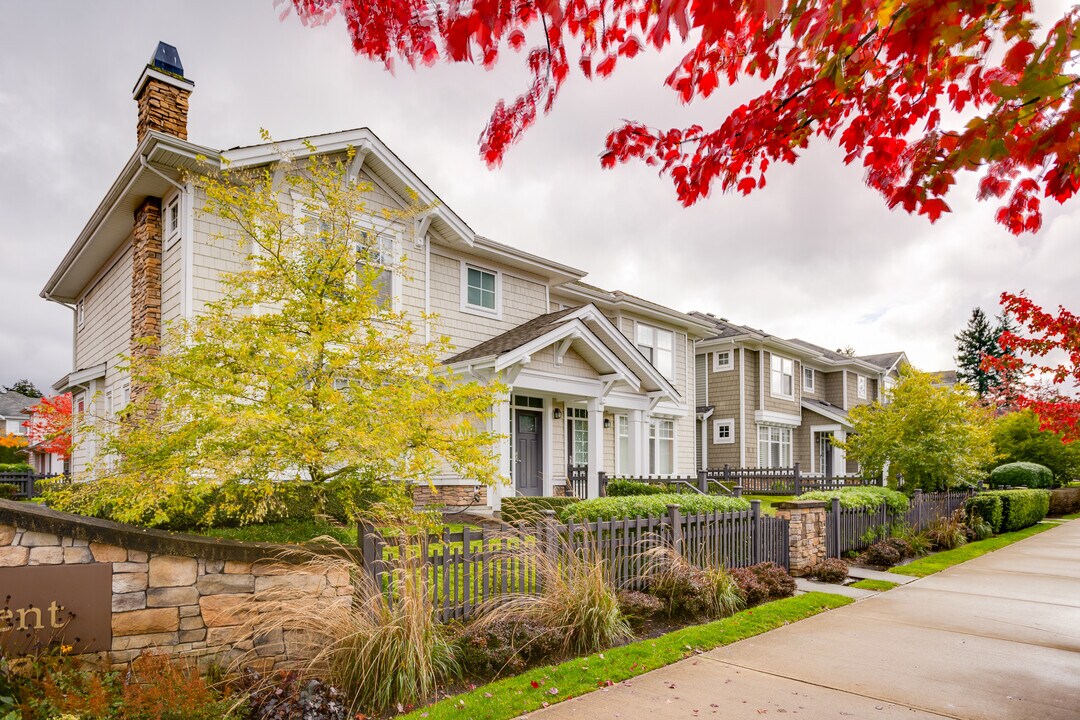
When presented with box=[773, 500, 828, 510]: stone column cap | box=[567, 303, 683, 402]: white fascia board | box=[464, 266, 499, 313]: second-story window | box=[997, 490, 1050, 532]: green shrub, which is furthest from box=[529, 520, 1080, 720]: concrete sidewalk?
box=[464, 266, 499, 313]: second-story window

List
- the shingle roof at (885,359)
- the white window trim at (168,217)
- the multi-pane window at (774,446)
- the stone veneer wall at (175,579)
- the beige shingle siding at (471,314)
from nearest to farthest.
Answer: the stone veneer wall at (175,579) < the white window trim at (168,217) < the beige shingle siding at (471,314) < the multi-pane window at (774,446) < the shingle roof at (885,359)

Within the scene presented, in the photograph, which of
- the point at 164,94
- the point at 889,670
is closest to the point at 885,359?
the point at 889,670

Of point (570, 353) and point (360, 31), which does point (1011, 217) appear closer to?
point (360, 31)

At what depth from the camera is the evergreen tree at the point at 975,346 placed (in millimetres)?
65312

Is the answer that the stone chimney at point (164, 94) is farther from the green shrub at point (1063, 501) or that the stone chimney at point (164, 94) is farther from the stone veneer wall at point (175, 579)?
the green shrub at point (1063, 501)

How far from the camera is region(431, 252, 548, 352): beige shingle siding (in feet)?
50.3

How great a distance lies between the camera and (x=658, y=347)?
22.9 meters

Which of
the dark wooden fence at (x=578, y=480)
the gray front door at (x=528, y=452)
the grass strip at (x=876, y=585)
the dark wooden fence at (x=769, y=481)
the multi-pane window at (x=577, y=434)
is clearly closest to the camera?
the grass strip at (x=876, y=585)

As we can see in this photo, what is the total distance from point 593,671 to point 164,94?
1265 cm

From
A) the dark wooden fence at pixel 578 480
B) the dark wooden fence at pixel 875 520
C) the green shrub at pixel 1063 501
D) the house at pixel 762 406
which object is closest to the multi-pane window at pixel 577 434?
the dark wooden fence at pixel 578 480

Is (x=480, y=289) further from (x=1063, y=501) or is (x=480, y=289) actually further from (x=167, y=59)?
(x=1063, y=501)

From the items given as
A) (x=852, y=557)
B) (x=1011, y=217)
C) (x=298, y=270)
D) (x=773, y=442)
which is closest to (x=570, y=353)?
(x=852, y=557)

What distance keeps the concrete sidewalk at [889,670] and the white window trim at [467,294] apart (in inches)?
418

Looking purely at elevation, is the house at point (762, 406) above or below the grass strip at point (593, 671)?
above
